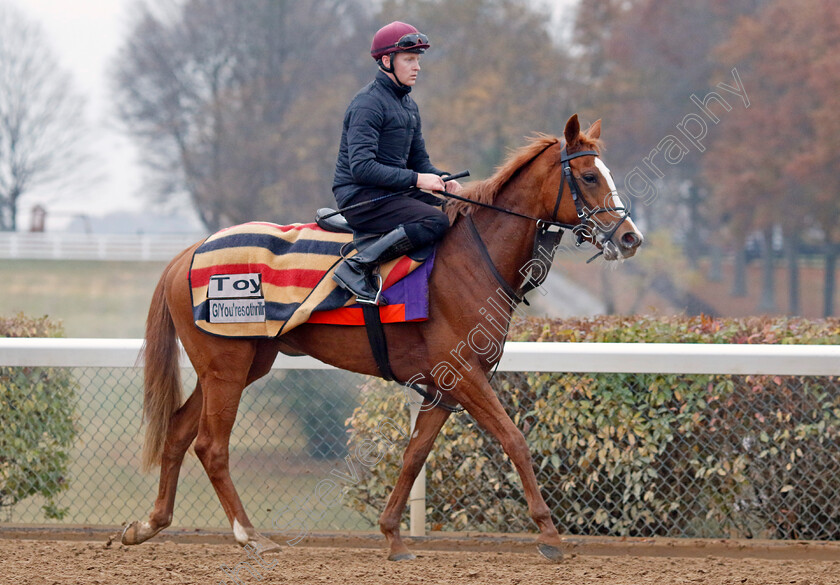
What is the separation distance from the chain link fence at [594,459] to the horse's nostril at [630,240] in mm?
1062

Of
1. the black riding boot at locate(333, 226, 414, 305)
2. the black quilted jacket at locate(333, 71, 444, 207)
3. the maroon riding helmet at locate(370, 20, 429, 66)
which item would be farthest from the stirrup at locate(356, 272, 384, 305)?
the maroon riding helmet at locate(370, 20, 429, 66)

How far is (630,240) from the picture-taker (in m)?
4.27

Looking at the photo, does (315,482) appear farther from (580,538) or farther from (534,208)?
(534,208)

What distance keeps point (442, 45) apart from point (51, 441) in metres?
28.7

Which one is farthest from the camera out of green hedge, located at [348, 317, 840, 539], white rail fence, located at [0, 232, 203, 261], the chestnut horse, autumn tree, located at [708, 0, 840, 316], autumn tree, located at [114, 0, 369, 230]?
autumn tree, located at [114, 0, 369, 230]

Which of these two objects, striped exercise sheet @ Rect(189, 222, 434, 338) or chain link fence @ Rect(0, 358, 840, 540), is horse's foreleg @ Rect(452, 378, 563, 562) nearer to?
striped exercise sheet @ Rect(189, 222, 434, 338)

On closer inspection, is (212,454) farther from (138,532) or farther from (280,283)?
(280,283)

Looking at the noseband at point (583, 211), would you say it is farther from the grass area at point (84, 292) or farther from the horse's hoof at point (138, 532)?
the grass area at point (84, 292)

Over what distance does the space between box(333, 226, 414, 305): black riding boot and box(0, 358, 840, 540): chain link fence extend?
105 centimetres

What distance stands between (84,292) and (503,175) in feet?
74.0

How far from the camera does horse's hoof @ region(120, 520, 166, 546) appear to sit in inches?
191

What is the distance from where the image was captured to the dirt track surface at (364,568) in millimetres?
4266

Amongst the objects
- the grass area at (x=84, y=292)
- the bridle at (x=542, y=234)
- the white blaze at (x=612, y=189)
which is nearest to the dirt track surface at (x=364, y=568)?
the bridle at (x=542, y=234)

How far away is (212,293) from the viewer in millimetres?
Result: 4766
